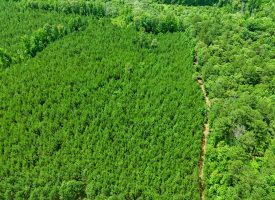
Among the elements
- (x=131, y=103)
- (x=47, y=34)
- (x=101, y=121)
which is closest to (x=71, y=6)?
(x=47, y=34)

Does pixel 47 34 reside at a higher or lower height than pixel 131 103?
higher

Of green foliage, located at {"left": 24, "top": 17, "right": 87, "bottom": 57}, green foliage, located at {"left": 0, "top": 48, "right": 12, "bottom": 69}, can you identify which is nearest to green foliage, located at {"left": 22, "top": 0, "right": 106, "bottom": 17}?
green foliage, located at {"left": 24, "top": 17, "right": 87, "bottom": 57}

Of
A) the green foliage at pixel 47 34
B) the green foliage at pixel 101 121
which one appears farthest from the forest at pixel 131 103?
the green foliage at pixel 47 34

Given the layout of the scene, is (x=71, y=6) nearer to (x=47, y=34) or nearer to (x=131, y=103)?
(x=47, y=34)

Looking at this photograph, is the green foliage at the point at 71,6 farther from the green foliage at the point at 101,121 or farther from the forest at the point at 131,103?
the green foliage at the point at 101,121

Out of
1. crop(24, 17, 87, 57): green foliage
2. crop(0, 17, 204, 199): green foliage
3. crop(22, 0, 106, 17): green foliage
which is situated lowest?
crop(0, 17, 204, 199): green foliage

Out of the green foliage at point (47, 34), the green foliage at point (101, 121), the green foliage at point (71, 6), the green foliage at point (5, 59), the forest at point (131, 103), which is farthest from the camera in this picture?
the green foliage at point (71, 6)

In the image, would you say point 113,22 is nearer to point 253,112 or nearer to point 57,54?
point 57,54

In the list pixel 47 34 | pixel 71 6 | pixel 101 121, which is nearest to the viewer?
pixel 101 121

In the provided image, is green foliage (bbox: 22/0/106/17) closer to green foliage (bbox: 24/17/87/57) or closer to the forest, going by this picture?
the forest
